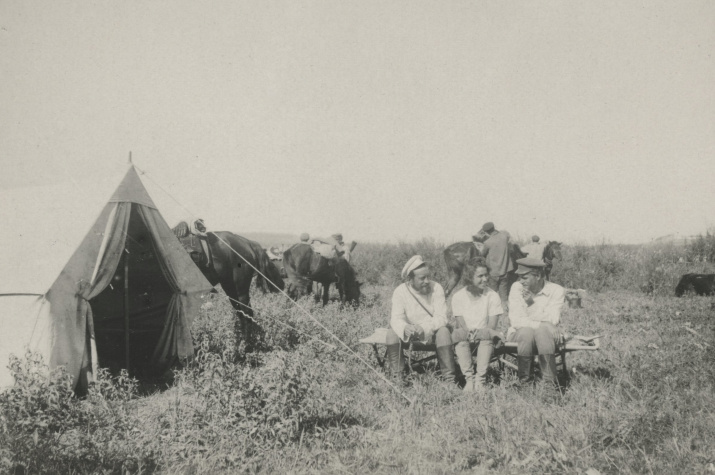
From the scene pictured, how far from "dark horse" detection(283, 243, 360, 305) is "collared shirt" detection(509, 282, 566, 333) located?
7016 millimetres

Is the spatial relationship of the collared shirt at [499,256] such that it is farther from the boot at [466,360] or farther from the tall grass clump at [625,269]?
the boot at [466,360]

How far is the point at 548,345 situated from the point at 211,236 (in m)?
5.54

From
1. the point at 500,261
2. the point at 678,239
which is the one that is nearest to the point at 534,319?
the point at 500,261

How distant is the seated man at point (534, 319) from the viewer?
5180 mm

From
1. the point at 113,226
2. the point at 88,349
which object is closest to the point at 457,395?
the point at 88,349

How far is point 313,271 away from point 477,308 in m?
7.23

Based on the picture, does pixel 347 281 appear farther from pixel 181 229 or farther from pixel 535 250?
pixel 181 229

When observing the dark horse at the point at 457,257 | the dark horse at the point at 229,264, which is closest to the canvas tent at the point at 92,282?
the dark horse at the point at 229,264

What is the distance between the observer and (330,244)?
43.8 feet

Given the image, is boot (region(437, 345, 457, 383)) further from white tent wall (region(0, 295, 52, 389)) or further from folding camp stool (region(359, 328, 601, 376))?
white tent wall (region(0, 295, 52, 389))

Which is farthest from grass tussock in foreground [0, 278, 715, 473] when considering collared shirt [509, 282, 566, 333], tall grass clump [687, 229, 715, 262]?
tall grass clump [687, 229, 715, 262]

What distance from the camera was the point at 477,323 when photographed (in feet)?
19.2

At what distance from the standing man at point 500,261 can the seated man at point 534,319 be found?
20.7 ft

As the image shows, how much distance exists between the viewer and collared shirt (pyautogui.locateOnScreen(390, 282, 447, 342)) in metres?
5.74
